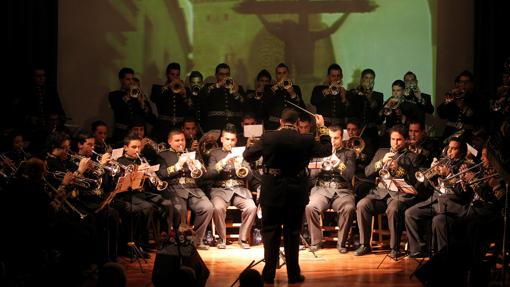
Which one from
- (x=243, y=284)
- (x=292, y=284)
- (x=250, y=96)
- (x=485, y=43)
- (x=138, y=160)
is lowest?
(x=292, y=284)


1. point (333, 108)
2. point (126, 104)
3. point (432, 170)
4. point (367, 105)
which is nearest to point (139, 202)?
point (126, 104)

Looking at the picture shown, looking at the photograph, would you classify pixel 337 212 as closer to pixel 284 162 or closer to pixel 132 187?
pixel 284 162

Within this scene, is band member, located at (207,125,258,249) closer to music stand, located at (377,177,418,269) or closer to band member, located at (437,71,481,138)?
music stand, located at (377,177,418,269)

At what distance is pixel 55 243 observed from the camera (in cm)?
785

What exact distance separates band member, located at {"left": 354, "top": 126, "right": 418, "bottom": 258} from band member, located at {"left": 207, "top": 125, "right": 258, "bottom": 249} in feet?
4.52

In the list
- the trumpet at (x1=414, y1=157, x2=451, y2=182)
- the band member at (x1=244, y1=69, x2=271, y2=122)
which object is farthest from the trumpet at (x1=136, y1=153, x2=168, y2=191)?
the trumpet at (x1=414, y1=157, x2=451, y2=182)

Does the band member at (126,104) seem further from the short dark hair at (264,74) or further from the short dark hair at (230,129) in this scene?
the short dark hair at (264,74)

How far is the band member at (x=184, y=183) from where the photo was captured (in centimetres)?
1009

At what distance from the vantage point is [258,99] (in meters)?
11.5

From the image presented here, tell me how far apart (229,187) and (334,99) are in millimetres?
2074

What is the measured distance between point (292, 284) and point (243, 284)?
311cm

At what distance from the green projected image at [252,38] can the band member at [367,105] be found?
642 mm

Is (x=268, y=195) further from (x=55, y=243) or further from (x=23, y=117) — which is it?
(x=23, y=117)

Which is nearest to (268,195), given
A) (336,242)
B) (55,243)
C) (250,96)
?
(55,243)
